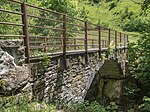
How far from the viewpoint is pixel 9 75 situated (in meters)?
4.89

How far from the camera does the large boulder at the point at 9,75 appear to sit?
4762 millimetres

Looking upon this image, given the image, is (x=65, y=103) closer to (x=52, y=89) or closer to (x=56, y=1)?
(x=52, y=89)

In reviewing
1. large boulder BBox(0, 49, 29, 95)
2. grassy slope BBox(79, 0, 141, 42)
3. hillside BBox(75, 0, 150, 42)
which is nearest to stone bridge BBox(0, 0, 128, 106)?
large boulder BBox(0, 49, 29, 95)

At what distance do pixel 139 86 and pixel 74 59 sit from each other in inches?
438

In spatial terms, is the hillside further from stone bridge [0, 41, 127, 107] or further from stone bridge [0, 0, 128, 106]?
stone bridge [0, 0, 128, 106]

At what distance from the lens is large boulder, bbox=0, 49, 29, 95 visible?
4.76m

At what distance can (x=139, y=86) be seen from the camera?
18.8m

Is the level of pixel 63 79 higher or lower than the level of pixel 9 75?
lower

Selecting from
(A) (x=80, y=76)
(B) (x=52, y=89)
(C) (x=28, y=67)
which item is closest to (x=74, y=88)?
(A) (x=80, y=76)

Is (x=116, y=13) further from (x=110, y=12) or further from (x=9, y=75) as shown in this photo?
(x=9, y=75)

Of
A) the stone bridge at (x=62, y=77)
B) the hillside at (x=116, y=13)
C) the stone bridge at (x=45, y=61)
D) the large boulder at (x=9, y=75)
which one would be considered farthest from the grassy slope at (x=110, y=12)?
the large boulder at (x=9, y=75)

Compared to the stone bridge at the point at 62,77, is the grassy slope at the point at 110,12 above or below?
above

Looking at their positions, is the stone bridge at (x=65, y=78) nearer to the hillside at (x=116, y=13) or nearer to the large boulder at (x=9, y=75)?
the large boulder at (x=9, y=75)

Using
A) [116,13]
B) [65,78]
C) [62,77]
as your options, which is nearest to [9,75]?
[62,77]
